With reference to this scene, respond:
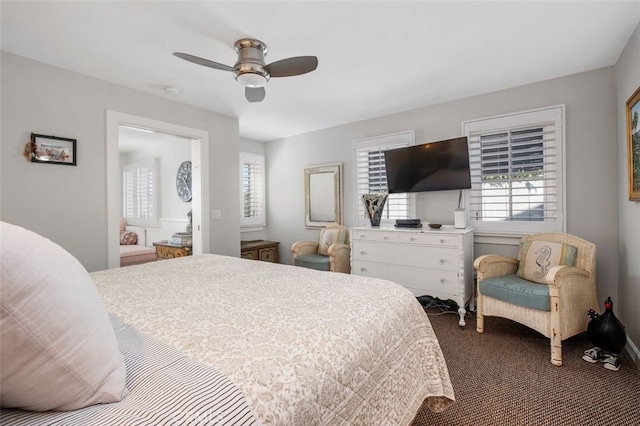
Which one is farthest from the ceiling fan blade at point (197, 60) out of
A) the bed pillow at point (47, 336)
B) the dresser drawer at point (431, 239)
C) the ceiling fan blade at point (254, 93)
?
the dresser drawer at point (431, 239)

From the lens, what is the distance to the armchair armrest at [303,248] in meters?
4.36

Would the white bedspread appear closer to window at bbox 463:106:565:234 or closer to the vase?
the vase

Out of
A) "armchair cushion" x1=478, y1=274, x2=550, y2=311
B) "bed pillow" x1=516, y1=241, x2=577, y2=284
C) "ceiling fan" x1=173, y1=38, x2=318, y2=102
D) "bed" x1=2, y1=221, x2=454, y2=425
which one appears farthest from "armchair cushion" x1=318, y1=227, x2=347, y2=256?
"ceiling fan" x1=173, y1=38, x2=318, y2=102

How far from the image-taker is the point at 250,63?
2156 millimetres

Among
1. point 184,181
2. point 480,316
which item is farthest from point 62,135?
point 480,316

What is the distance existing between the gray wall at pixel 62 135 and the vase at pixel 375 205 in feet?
8.86

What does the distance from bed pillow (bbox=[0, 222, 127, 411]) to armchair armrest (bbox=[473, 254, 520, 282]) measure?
9.46ft

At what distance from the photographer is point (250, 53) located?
222cm

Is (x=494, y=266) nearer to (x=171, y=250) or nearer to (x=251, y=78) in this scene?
(x=251, y=78)

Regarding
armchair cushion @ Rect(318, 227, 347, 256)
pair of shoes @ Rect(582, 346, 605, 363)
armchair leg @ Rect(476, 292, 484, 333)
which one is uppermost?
armchair cushion @ Rect(318, 227, 347, 256)

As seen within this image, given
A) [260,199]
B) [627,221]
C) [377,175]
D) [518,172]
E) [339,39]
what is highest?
[339,39]

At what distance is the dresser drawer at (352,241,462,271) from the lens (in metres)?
3.04

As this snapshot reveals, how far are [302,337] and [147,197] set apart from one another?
18.9 feet

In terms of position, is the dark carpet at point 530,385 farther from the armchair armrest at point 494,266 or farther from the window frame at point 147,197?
the window frame at point 147,197
